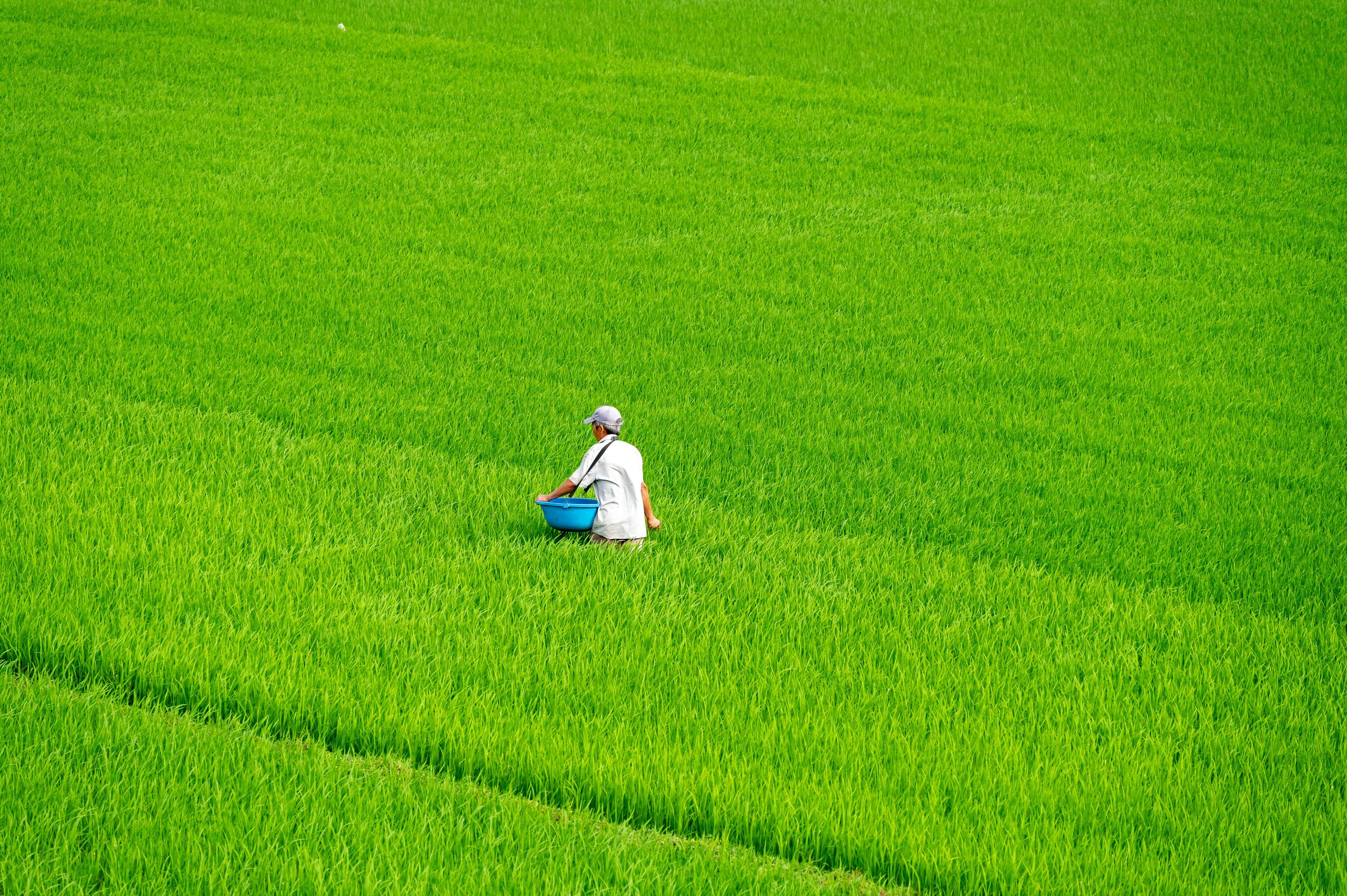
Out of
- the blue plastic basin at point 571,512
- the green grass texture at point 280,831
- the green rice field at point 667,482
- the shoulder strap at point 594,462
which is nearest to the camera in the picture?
the green grass texture at point 280,831

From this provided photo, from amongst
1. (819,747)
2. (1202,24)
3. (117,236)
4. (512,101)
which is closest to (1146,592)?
(819,747)

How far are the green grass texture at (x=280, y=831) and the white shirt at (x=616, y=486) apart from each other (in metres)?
1.93

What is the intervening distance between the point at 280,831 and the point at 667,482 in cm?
390

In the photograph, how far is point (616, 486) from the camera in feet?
18.0

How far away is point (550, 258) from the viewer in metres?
11.4

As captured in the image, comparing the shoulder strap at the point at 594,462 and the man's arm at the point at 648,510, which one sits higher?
the shoulder strap at the point at 594,462

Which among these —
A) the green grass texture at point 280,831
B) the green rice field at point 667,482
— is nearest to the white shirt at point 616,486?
the green rice field at point 667,482

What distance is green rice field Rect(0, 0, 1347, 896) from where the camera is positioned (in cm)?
361

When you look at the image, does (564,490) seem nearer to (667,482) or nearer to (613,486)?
(613,486)

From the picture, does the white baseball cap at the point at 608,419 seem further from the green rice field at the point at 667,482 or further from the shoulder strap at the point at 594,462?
the green rice field at the point at 667,482

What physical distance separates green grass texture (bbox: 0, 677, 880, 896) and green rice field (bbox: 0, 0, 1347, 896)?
2 cm

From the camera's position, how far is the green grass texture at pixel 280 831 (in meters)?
3.16

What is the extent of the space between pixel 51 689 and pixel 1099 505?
557 centimetres

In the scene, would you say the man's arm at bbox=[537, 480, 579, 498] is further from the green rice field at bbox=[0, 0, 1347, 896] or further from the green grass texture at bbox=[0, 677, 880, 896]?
the green grass texture at bbox=[0, 677, 880, 896]
